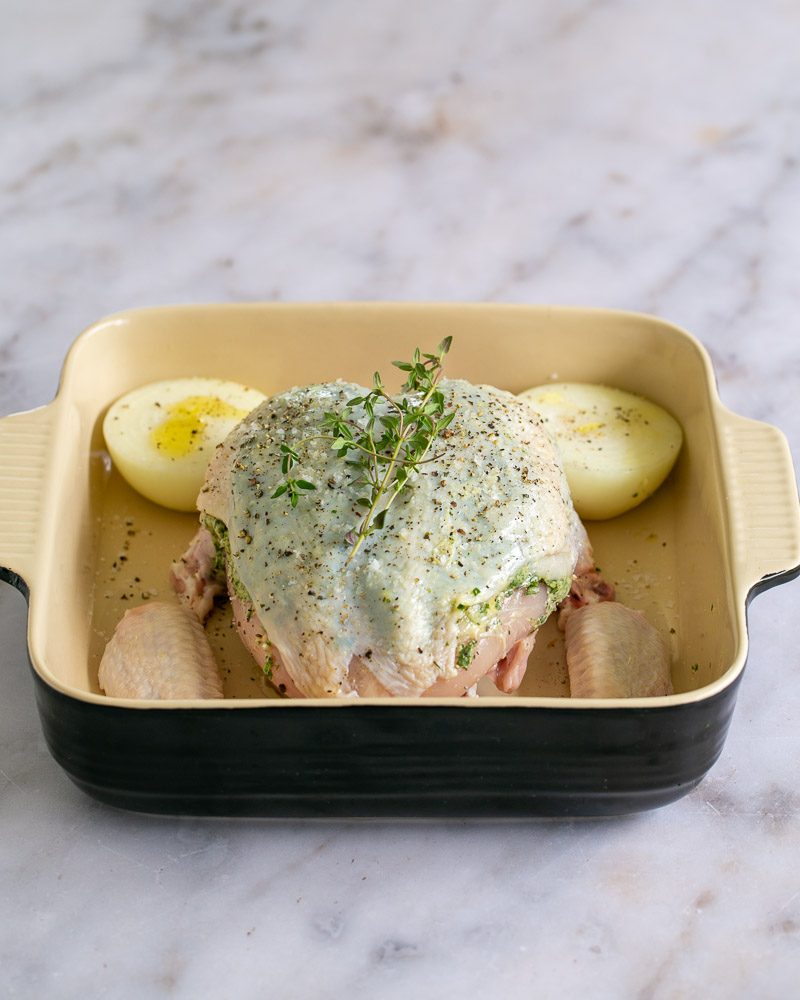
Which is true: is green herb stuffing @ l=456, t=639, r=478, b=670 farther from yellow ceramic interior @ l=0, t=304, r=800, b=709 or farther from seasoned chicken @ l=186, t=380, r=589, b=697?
yellow ceramic interior @ l=0, t=304, r=800, b=709

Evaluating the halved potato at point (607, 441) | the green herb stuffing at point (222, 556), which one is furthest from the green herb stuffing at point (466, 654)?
the halved potato at point (607, 441)

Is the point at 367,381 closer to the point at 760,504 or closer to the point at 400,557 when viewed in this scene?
the point at 400,557

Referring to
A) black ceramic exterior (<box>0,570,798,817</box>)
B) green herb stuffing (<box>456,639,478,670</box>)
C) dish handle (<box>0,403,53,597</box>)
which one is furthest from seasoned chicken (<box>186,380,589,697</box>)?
dish handle (<box>0,403,53,597</box>)

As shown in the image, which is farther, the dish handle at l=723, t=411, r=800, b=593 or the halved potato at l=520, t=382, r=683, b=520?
the halved potato at l=520, t=382, r=683, b=520

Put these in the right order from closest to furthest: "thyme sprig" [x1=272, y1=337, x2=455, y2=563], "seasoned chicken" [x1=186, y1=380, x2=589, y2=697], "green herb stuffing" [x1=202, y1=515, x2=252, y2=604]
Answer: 1. "seasoned chicken" [x1=186, y1=380, x2=589, y2=697]
2. "thyme sprig" [x1=272, y1=337, x2=455, y2=563]
3. "green herb stuffing" [x1=202, y1=515, x2=252, y2=604]

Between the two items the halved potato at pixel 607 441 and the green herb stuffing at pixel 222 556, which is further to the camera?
the halved potato at pixel 607 441

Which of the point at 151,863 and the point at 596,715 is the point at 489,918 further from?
the point at 151,863

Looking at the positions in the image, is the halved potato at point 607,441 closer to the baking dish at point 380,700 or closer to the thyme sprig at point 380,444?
the baking dish at point 380,700

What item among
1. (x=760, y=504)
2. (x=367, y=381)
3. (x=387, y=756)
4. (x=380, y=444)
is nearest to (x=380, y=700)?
(x=387, y=756)
